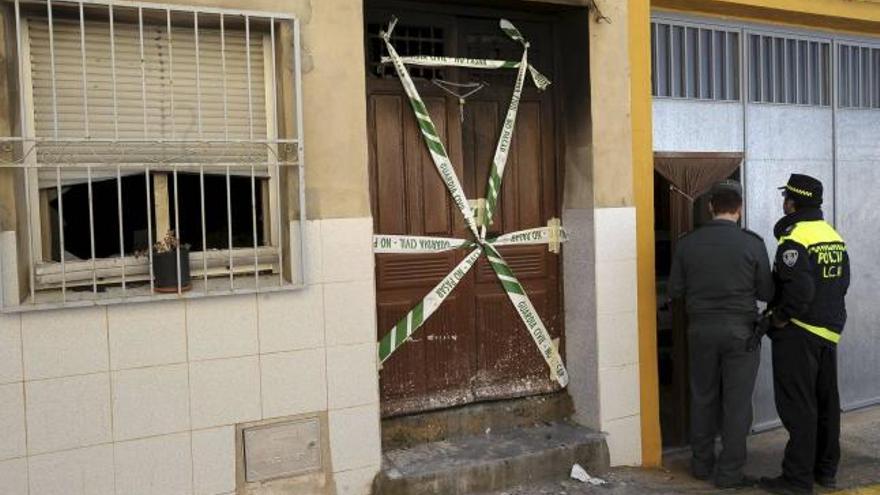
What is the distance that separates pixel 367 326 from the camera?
4547 mm

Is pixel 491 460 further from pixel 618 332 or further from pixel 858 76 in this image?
pixel 858 76

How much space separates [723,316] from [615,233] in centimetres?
91

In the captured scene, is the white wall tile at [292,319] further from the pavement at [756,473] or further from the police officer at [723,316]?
the police officer at [723,316]

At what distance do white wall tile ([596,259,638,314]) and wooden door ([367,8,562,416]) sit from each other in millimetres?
375

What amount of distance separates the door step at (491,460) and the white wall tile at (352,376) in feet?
1.58

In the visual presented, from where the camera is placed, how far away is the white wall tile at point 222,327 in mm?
4082

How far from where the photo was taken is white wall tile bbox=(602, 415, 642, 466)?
17.8ft

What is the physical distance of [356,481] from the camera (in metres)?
4.53

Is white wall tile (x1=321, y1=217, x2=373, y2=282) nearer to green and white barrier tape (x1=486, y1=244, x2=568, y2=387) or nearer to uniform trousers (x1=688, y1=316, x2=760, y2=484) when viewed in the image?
green and white barrier tape (x1=486, y1=244, x2=568, y2=387)

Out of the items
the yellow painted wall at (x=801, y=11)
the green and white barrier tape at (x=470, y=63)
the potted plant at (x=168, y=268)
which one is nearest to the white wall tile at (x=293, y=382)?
the potted plant at (x=168, y=268)

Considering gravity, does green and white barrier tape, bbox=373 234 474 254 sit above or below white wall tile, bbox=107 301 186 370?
above

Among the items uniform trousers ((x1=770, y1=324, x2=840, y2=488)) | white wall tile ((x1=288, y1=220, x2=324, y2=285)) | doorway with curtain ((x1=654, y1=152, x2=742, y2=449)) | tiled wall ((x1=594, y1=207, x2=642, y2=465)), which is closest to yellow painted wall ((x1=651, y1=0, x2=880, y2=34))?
doorway with curtain ((x1=654, y1=152, x2=742, y2=449))

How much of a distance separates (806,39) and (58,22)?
5.78 m

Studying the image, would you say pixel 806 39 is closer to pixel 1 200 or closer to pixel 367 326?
pixel 367 326
